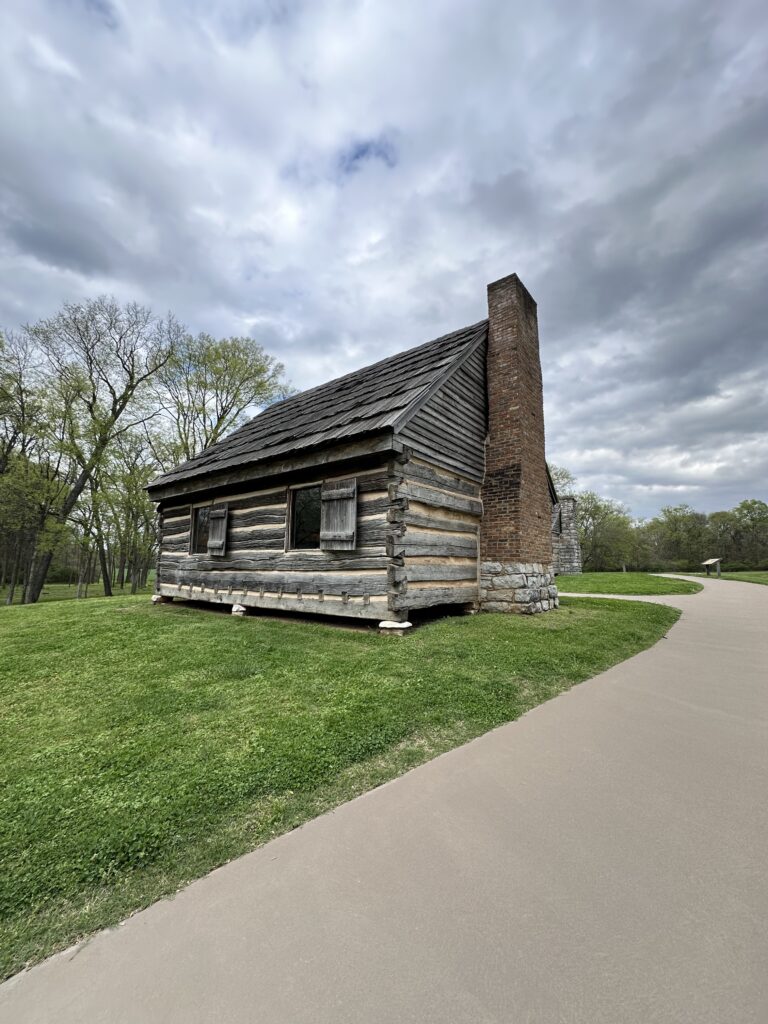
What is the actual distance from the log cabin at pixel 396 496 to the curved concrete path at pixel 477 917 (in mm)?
4764

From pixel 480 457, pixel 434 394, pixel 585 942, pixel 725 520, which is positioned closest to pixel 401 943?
pixel 585 942

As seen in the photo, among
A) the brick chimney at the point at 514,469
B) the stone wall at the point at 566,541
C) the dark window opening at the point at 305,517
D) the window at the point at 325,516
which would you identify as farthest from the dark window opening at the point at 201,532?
the stone wall at the point at 566,541

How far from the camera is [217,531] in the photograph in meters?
10.7

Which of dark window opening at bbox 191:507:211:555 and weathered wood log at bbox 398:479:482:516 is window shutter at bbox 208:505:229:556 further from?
weathered wood log at bbox 398:479:482:516

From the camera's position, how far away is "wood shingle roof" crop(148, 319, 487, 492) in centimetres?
795

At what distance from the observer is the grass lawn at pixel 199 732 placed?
209 centimetres

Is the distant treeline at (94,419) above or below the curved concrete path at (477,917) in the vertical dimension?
above

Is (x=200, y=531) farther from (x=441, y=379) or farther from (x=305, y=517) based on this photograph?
(x=441, y=379)

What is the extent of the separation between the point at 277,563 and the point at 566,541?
2600 cm

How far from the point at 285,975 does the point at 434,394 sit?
815 centimetres

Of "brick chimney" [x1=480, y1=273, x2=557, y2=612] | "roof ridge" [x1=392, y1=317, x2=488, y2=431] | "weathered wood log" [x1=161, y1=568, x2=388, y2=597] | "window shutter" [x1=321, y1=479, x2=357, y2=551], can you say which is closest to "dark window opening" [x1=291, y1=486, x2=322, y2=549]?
"window shutter" [x1=321, y1=479, x2=357, y2=551]

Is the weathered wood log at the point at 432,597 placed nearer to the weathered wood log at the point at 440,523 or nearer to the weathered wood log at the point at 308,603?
the weathered wood log at the point at 308,603

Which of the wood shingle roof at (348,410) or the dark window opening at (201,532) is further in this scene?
the dark window opening at (201,532)

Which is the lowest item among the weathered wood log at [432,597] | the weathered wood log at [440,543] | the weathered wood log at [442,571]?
the weathered wood log at [432,597]
